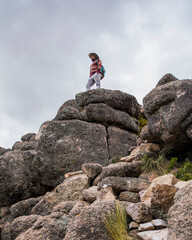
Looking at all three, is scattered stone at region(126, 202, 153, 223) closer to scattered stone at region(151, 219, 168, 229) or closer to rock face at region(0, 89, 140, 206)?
scattered stone at region(151, 219, 168, 229)

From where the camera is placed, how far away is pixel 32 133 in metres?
24.4

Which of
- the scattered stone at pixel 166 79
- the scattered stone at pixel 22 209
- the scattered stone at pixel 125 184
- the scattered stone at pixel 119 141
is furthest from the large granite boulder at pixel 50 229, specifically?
the scattered stone at pixel 166 79

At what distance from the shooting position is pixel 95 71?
16891mm

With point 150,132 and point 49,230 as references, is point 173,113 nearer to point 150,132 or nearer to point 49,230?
point 150,132

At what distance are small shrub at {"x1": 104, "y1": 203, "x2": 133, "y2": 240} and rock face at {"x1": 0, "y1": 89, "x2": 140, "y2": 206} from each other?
20.1 feet

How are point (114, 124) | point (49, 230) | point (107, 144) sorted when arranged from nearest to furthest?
point (49, 230)
point (107, 144)
point (114, 124)

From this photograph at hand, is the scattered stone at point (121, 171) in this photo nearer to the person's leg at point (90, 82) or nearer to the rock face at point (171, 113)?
the rock face at point (171, 113)

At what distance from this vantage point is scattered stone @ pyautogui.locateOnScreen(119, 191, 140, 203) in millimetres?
6375

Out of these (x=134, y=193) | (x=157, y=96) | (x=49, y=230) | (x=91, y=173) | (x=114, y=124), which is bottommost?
(x=49, y=230)

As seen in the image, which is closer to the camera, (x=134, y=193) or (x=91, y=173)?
(x=134, y=193)

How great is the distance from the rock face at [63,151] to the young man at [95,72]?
3.73 metres

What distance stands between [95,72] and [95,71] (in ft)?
0.23

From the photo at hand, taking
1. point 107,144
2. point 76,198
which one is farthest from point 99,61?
point 76,198

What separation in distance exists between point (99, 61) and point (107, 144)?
746 centimetres
